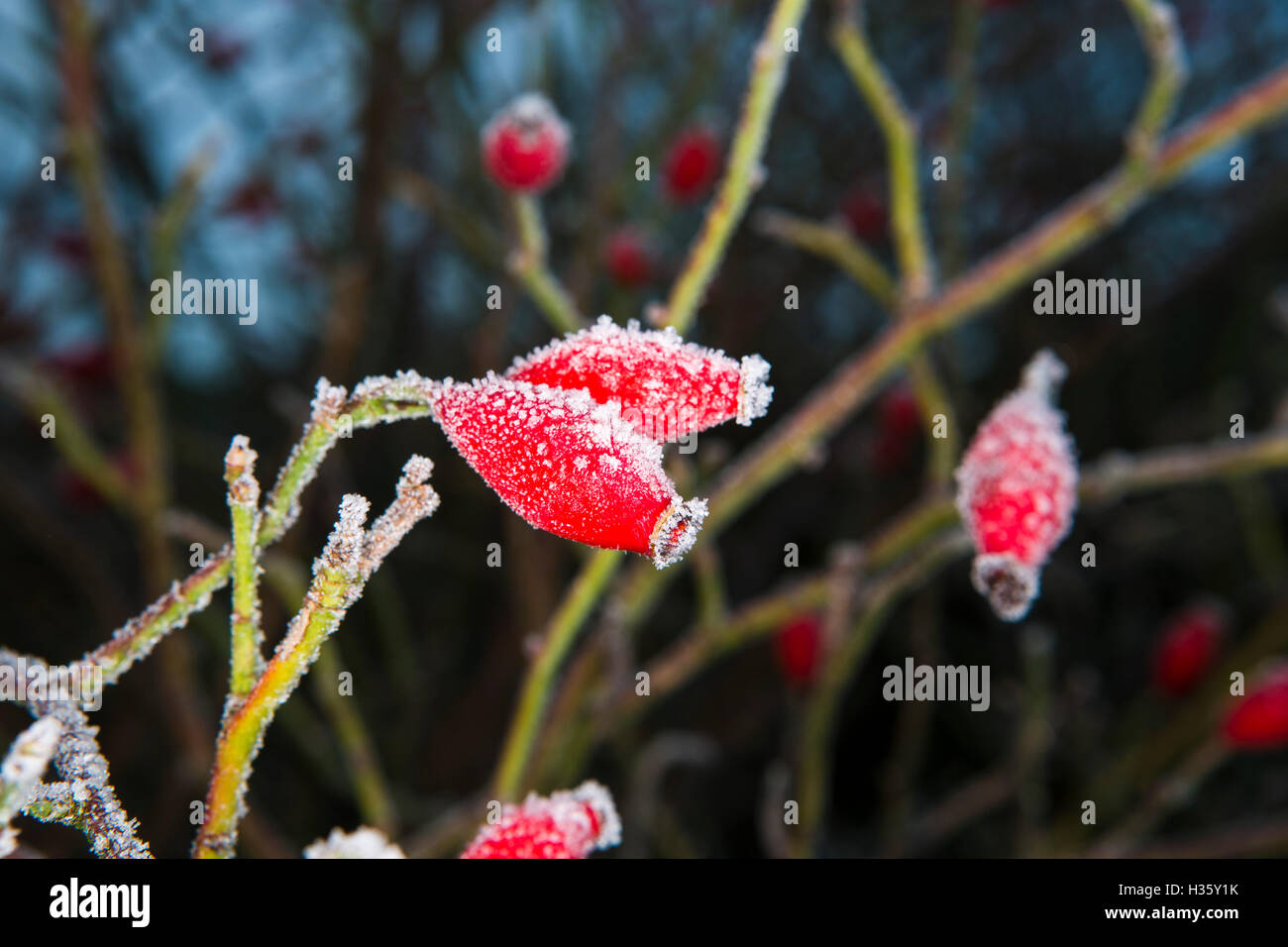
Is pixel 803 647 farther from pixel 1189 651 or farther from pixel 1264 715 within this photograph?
pixel 1189 651

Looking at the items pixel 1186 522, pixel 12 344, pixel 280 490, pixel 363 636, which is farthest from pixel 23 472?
pixel 1186 522

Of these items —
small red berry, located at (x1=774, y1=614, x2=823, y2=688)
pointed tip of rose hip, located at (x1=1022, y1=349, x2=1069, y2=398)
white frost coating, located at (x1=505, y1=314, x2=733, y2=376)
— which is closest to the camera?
white frost coating, located at (x1=505, y1=314, x2=733, y2=376)

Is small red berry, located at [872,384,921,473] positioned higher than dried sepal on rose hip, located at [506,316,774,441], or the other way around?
small red berry, located at [872,384,921,473]

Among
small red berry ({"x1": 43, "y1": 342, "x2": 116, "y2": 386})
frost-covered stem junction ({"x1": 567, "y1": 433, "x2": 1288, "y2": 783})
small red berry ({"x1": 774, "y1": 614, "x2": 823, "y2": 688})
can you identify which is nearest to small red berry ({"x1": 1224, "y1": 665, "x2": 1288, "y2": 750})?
frost-covered stem junction ({"x1": 567, "y1": 433, "x2": 1288, "y2": 783})

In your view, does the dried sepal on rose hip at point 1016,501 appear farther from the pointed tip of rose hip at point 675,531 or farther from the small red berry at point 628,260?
the small red berry at point 628,260

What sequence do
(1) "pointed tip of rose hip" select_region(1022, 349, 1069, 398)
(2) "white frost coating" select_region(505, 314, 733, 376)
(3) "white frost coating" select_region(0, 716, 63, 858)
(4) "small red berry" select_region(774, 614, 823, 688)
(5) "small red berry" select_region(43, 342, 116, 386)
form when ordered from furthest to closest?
(5) "small red berry" select_region(43, 342, 116, 386) → (4) "small red berry" select_region(774, 614, 823, 688) → (1) "pointed tip of rose hip" select_region(1022, 349, 1069, 398) → (2) "white frost coating" select_region(505, 314, 733, 376) → (3) "white frost coating" select_region(0, 716, 63, 858)

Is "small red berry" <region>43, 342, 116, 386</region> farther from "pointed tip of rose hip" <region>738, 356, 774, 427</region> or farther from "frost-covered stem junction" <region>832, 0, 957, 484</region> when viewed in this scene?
"pointed tip of rose hip" <region>738, 356, 774, 427</region>
